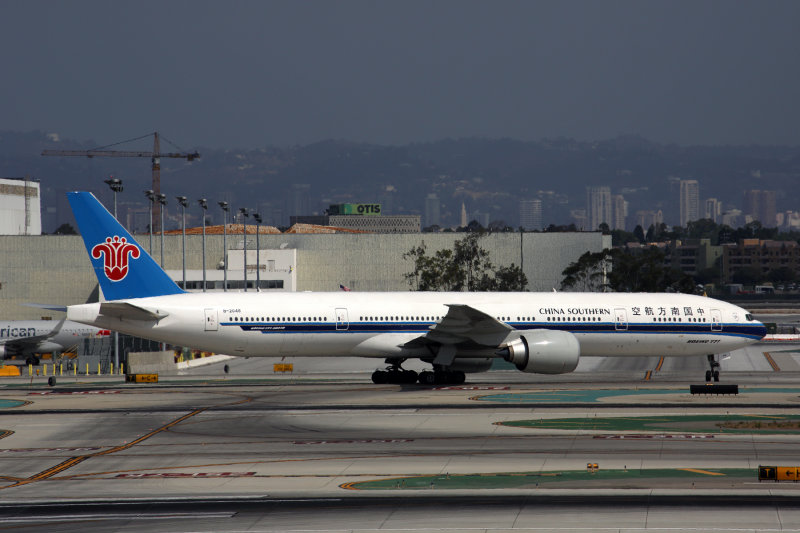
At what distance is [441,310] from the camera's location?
45.2 meters

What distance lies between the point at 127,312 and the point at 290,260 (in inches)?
2597

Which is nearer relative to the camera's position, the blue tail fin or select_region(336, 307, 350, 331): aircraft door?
the blue tail fin

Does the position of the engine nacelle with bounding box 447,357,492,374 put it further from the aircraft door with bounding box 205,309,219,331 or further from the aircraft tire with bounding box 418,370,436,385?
the aircraft door with bounding box 205,309,219,331

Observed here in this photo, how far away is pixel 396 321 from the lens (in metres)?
44.6

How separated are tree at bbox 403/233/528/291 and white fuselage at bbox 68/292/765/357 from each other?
196 feet

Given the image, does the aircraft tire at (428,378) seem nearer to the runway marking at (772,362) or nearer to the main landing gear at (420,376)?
the main landing gear at (420,376)

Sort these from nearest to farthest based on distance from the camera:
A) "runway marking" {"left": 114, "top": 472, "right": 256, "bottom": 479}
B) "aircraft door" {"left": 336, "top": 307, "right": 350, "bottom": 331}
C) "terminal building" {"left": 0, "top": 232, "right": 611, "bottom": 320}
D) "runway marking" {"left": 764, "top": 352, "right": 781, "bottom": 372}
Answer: "runway marking" {"left": 114, "top": 472, "right": 256, "bottom": 479}
"aircraft door" {"left": 336, "top": 307, "right": 350, "bottom": 331}
"runway marking" {"left": 764, "top": 352, "right": 781, "bottom": 372}
"terminal building" {"left": 0, "top": 232, "right": 611, "bottom": 320}

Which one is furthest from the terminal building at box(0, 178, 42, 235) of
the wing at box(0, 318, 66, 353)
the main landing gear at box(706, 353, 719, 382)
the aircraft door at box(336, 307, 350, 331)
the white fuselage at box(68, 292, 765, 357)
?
the main landing gear at box(706, 353, 719, 382)

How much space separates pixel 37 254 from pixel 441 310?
7646 cm

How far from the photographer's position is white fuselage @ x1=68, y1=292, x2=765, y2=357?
141 ft

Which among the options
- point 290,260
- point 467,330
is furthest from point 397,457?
point 290,260

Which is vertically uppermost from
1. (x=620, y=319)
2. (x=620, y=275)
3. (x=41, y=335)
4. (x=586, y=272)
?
(x=586, y=272)

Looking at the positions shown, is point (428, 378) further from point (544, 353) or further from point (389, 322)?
point (544, 353)

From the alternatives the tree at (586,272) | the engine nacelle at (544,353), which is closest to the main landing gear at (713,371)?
the engine nacelle at (544,353)
